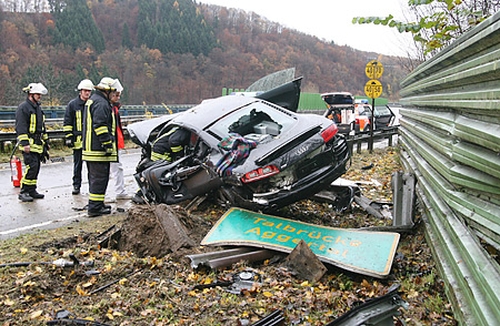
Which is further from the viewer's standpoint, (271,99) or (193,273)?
(271,99)

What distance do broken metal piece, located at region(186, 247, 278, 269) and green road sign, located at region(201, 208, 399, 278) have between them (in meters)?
0.08

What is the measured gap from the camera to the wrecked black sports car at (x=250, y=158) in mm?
5168

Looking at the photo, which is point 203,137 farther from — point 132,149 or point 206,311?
point 132,149

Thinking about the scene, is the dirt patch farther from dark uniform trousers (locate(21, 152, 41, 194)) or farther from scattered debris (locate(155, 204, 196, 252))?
dark uniform trousers (locate(21, 152, 41, 194))

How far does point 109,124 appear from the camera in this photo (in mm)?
6555

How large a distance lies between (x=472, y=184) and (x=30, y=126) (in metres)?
7.05

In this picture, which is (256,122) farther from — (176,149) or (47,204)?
(47,204)

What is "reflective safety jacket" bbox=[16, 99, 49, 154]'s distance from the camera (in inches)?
289

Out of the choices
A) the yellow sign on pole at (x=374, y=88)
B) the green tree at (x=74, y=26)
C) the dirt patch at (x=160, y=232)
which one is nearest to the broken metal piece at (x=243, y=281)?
the dirt patch at (x=160, y=232)

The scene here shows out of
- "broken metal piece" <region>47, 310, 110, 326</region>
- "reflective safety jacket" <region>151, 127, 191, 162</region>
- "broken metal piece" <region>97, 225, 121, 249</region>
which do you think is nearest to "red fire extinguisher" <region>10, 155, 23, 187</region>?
"reflective safety jacket" <region>151, 127, 191, 162</region>

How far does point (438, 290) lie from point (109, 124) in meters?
5.06

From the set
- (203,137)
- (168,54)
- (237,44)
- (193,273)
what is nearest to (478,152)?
(193,273)

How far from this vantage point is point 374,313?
2891 millimetres

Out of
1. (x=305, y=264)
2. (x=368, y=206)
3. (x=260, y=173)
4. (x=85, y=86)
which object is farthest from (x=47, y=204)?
(x=368, y=206)
